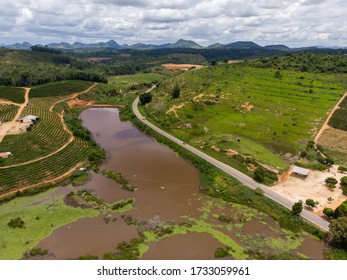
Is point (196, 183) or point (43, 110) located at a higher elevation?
point (43, 110)

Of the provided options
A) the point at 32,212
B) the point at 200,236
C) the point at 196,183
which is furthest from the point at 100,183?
the point at 200,236

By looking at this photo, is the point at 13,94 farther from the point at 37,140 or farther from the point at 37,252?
the point at 37,252

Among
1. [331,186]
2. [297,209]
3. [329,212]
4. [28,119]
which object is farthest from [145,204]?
[28,119]

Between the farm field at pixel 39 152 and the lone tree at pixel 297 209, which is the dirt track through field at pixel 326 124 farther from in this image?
the farm field at pixel 39 152

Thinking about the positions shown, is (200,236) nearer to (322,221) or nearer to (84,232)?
(84,232)

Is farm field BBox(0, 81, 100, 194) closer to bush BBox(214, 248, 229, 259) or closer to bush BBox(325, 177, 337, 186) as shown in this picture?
bush BBox(214, 248, 229, 259)

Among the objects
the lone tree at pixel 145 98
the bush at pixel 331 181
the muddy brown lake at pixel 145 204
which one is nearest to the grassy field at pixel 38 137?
the muddy brown lake at pixel 145 204
